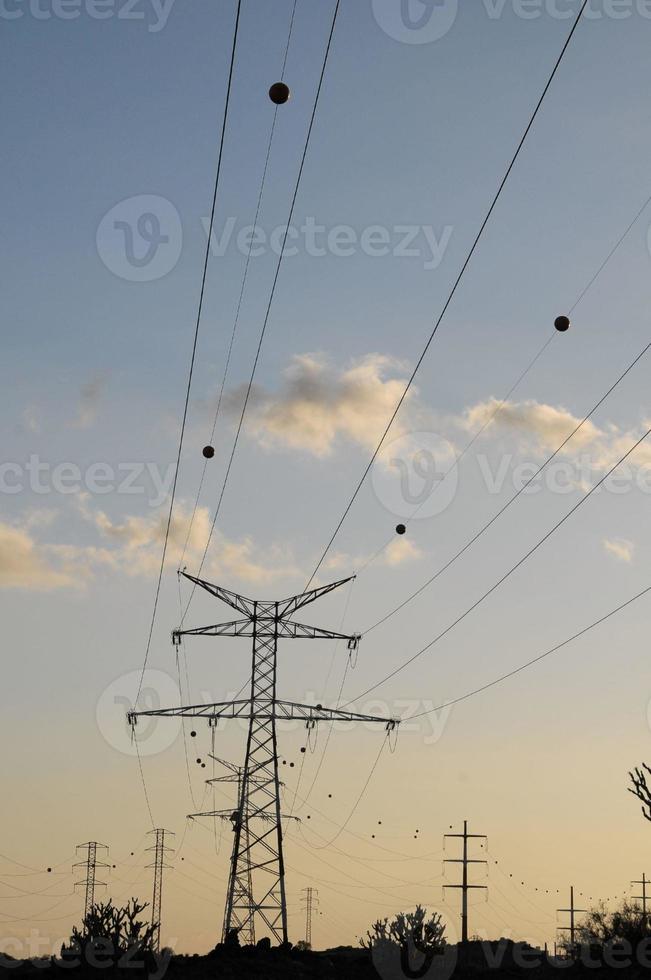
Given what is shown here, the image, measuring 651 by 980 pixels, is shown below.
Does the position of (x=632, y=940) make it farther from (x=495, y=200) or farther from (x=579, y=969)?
(x=495, y=200)

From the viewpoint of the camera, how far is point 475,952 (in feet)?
197

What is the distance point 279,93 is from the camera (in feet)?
49.3

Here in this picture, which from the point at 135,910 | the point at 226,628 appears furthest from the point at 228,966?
the point at 226,628

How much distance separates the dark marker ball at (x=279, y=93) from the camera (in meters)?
15.0

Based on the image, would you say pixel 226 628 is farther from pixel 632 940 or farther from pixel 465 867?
pixel 465 867

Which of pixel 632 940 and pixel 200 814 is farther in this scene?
pixel 200 814

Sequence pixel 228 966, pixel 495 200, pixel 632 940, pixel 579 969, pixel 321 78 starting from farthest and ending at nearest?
1. pixel 632 940
2. pixel 579 969
3. pixel 228 966
4. pixel 495 200
5. pixel 321 78

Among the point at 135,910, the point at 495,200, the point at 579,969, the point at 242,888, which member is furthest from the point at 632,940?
the point at 495,200

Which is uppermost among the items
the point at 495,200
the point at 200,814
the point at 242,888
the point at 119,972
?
the point at 495,200

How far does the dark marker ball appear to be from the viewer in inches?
590

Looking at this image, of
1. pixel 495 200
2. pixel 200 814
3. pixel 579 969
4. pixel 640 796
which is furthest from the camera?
pixel 200 814

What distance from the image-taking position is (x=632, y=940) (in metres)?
45.8

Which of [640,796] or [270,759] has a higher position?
[270,759]

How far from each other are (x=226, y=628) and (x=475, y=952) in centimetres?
2317
